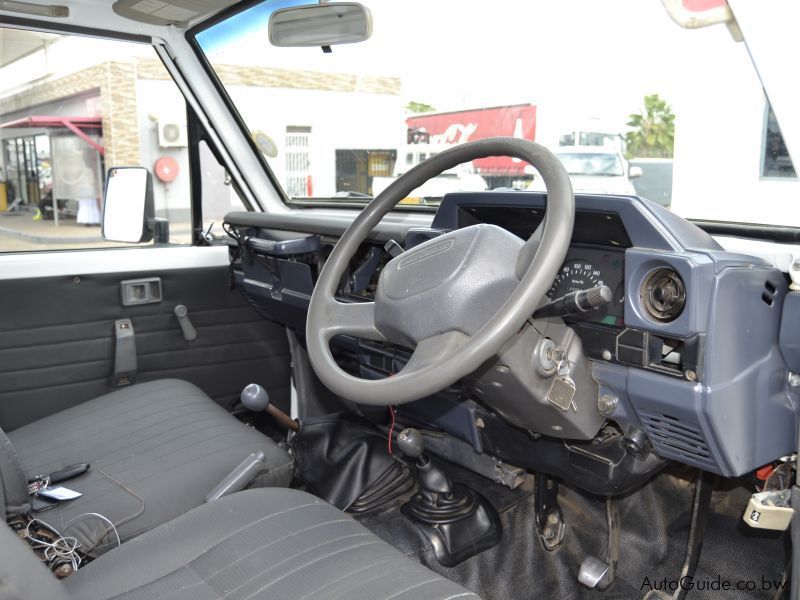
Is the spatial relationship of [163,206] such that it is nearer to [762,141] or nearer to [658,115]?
[658,115]

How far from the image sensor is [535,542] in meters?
2.30

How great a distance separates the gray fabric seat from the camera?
1.31 m

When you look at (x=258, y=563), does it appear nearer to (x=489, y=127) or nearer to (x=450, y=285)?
(x=450, y=285)

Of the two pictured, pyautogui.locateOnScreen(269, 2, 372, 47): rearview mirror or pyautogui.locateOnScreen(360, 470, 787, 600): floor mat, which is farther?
pyautogui.locateOnScreen(269, 2, 372, 47): rearview mirror

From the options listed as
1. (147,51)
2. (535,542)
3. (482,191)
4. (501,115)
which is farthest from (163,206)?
(535,542)

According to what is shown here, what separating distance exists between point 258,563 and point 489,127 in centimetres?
148

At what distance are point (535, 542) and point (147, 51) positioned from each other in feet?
7.44

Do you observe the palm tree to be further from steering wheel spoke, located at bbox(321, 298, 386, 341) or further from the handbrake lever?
steering wheel spoke, located at bbox(321, 298, 386, 341)

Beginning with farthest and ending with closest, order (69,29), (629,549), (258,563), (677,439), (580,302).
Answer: (69,29) < (629,549) < (677,439) < (258,563) < (580,302)

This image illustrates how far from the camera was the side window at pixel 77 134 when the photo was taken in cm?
262

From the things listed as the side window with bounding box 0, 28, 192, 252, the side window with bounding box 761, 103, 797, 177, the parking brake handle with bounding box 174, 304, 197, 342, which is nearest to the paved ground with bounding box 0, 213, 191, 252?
the side window with bounding box 0, 28, 192, 252

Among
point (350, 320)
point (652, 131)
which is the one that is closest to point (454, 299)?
point (350, 320)

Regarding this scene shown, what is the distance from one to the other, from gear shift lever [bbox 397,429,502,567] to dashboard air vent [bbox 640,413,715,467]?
2.84 ft

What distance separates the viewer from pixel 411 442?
2227 mm
